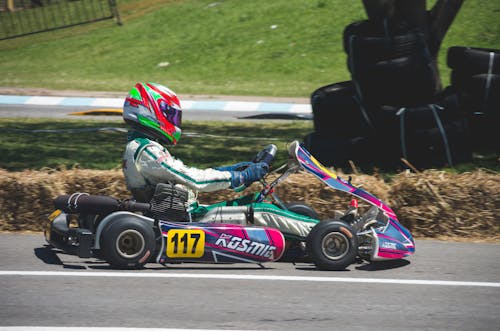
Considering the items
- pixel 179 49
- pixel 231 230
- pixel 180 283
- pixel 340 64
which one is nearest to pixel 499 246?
pixel 231 230

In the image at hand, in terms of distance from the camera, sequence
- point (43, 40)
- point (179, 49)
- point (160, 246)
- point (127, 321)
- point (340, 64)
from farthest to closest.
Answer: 1. point (43, 40)
2. point (179, 49)
3. point (340, 64)
4. point (160, 246)
5. point (127, 321)

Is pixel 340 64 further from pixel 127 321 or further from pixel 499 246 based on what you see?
pixel 127 321

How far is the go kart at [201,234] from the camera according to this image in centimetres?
554

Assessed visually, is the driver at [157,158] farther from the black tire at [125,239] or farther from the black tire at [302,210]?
the black tire at [302,210]

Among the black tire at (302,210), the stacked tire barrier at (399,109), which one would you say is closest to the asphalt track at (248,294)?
the black tire at (302,210)

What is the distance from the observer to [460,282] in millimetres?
5531

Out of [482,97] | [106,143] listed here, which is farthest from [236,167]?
[106,143]

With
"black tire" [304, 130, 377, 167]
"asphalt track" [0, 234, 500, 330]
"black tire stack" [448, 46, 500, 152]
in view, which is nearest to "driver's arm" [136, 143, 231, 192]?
"asphalt track" [0, 234, 500, 330]

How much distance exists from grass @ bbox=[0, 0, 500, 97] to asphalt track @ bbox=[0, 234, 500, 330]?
12.2 meters

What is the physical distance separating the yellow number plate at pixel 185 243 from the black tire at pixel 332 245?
83 centimetres

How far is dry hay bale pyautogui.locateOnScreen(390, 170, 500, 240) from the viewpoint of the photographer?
699cm

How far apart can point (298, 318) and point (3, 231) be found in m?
3.59

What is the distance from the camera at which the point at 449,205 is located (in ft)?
22.9

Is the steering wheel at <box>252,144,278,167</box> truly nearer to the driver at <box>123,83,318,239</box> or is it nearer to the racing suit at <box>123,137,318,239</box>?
the driver at <box>123,83,318,239</box>
